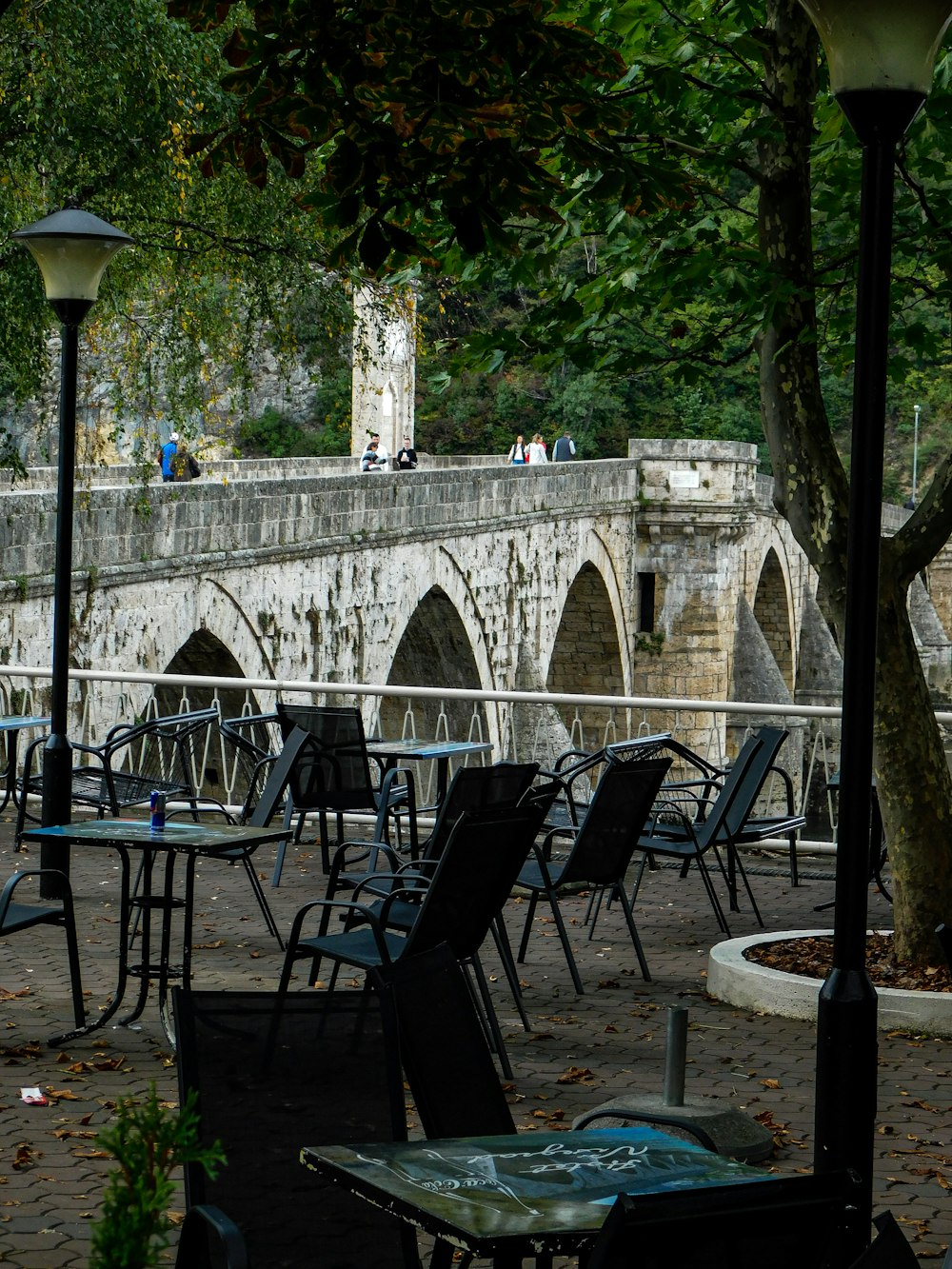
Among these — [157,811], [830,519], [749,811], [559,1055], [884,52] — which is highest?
[884,52]

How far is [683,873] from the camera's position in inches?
346

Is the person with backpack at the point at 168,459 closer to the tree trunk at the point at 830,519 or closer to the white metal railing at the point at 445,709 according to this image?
the white metal railing at the point at 445,709

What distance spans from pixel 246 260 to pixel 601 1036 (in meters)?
7.55

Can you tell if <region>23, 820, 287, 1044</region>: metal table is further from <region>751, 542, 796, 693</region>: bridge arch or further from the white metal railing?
<region>751, 542, 796, 693</region>: bridge arch

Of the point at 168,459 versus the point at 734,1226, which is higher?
the point at 168,459

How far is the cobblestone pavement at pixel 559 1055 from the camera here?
14.4 feet

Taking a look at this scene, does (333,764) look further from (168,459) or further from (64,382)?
(168,459)

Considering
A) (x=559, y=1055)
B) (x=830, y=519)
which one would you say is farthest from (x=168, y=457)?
(x=559, y=1055)

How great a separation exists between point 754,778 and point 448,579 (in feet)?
50.3

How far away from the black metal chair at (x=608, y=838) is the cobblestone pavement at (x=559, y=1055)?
0.33 meters

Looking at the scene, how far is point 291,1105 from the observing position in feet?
10.4

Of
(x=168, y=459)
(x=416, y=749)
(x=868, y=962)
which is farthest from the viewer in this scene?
(x=168, y=459)

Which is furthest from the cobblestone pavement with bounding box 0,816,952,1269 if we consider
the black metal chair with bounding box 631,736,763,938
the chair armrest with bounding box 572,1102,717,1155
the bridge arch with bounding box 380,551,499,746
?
the bridge arch with bounding box 380,551,499,746

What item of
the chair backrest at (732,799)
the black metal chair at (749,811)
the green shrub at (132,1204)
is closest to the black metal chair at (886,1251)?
the green shrub at (132,1204)
